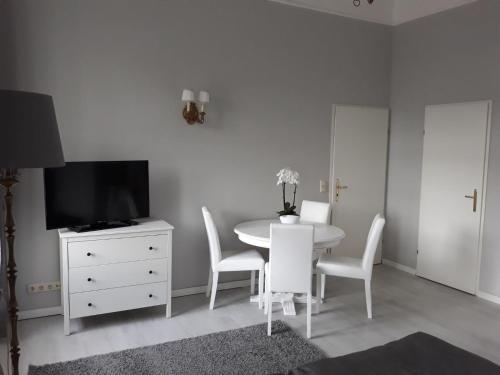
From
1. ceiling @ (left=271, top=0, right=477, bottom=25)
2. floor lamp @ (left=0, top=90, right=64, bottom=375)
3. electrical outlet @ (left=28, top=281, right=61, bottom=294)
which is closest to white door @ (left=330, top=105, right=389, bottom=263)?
ceiling @ (left=271, top=0, right=477, bottom=25)

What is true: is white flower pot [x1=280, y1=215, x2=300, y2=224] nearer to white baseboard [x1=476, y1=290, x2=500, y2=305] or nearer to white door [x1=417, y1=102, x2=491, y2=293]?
white door [x1=417, y1=102, x2=491, y2=293]

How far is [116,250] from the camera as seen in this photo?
3.45m

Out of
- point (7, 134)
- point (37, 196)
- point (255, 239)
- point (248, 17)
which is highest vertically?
point (248, 17)

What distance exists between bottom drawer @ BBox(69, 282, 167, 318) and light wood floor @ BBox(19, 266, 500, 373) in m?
0.16

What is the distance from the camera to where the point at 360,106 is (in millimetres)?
5141

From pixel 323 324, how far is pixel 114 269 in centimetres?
179

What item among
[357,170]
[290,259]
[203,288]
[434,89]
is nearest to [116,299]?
[203,288]

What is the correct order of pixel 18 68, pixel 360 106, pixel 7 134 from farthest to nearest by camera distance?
pixel 360 106 → pixel 18 68 → pixel 7 134

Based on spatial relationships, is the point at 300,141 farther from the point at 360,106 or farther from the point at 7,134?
the point at 7,134

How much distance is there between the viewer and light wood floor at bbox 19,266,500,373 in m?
3.22

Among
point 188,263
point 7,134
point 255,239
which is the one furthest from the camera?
point 188,263

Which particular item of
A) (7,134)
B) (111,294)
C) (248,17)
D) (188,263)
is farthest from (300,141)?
(7,134)

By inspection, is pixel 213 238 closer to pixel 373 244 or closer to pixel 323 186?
pixel 373 244

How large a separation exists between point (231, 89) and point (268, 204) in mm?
1273
